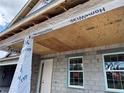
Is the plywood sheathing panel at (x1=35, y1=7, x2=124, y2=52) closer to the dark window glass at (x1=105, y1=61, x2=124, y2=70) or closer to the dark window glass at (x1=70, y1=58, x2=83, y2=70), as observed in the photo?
the dark window glass at (x1=105, y1=61, x2=124, y2=70)

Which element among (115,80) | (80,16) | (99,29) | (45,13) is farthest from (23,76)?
(115,80)

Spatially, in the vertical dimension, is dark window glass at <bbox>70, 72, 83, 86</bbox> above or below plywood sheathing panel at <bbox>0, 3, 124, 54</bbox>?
below

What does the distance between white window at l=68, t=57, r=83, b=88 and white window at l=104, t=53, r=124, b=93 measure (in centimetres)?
124

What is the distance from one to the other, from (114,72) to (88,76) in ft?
3.61

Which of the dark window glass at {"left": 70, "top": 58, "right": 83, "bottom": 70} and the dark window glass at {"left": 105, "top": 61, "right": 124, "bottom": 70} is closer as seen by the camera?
the dark window glass at {"left": 105, "top": 61, "right": 124, "bottom": 70}

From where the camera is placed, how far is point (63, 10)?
3.06 m

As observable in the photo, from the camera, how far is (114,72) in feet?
15.3

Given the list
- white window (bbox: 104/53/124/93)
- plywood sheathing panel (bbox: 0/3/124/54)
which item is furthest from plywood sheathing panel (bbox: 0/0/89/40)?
white window (bbox: 104/53/124/93)

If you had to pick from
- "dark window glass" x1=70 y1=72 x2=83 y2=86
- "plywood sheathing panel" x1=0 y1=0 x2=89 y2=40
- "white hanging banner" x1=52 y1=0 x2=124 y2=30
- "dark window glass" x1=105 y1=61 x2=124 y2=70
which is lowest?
"dark window glass" x1=70 y1=72 x2=83 y2=86

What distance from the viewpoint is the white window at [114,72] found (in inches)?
176

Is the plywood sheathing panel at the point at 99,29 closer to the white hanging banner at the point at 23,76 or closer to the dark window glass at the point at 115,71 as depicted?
the dark window glass at the point at 115,71

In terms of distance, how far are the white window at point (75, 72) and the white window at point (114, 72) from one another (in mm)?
1238

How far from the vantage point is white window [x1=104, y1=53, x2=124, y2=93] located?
4.48 metres

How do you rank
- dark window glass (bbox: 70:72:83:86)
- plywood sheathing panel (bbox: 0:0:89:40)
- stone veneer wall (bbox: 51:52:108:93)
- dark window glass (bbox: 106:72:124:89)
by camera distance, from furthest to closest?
dark window glass (bbox: 70:72:83:86) → stone veneer wall (bbox: 51:52:108:93) → dark window glass (bbox: 106:72:124:89) → plywood sheathing panel (bbox: 0:0:89:40)
